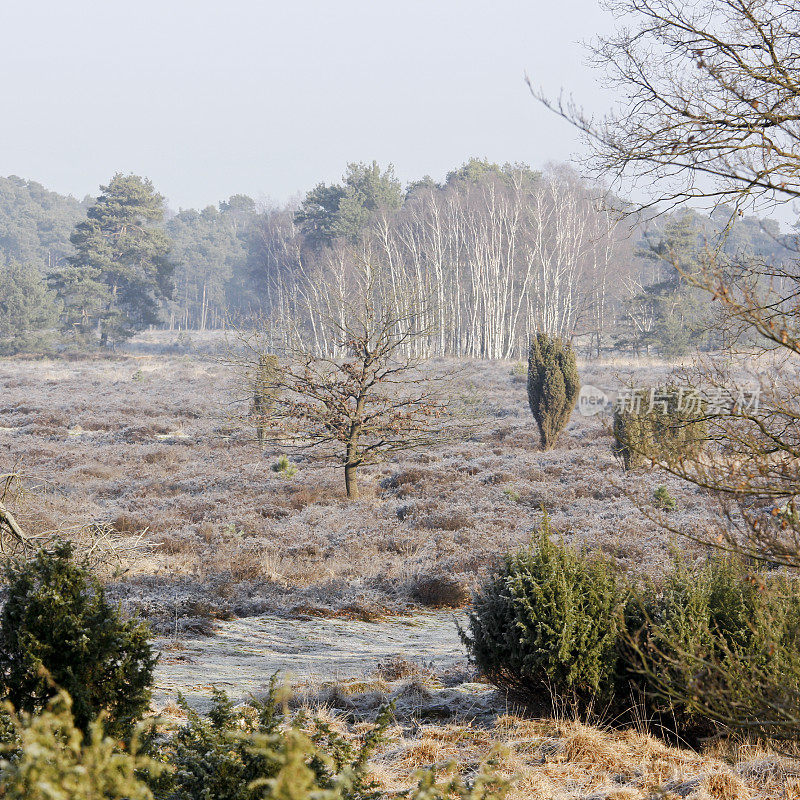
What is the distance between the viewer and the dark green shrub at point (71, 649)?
293 cm

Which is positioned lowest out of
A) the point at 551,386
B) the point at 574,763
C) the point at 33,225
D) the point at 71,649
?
the point at 574,763

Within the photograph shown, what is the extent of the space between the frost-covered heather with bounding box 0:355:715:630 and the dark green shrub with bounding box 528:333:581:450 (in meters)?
0.73

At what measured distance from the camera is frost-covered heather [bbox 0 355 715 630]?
9109 mm

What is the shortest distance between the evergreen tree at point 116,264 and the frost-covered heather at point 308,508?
797 inches

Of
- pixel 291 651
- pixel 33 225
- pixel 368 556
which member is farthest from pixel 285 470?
pixel 33 225

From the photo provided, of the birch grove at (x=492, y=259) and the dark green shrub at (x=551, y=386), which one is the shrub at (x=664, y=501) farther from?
the birch grove at (x=492, y=259)

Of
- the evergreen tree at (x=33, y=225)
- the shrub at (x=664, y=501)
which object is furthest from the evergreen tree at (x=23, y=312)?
the shrub at (x=664, y=501)

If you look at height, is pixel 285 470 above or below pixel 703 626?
below

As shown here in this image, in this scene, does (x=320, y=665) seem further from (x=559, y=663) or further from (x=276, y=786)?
(x=276, y=786)

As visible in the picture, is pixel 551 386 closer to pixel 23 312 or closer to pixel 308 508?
pixel 308 508

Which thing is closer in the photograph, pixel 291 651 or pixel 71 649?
pixel 71 649

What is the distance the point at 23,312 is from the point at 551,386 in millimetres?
34910

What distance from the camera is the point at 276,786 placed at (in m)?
1.32

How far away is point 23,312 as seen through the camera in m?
40.1
